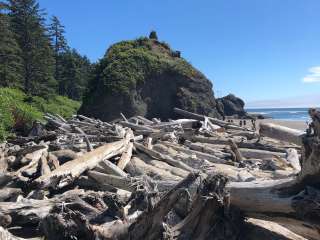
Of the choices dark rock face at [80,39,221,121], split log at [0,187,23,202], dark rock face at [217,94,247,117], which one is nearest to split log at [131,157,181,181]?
split log at [0,187,23,202]

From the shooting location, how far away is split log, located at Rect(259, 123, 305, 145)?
5253 millimetres

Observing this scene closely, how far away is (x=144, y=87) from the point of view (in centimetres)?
2378

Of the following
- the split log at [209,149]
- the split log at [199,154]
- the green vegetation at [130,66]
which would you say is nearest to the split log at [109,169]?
the split log at [199,154]

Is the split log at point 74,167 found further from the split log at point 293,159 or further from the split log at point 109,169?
the split log at point 293,159

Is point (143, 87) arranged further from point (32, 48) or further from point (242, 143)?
point (32, 48)

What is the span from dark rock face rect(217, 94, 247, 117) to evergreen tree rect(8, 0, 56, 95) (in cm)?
2687

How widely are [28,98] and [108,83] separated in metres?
15.4

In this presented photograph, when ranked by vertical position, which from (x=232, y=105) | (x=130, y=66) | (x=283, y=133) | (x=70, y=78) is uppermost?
(x=70, y=78)

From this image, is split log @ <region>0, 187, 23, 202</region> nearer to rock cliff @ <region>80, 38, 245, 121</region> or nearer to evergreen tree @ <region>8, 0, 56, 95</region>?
rock cliff @ <region>80, 38, 245, 121</region>

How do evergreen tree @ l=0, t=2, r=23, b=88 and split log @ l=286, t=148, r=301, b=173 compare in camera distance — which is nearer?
split log @ l=286, t=148, r=301, b=173

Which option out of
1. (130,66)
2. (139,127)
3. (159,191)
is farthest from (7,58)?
(159,191)

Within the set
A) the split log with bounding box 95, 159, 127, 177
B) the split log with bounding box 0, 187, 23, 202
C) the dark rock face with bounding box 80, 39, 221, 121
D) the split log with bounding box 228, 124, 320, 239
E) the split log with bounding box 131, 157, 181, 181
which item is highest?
the dark rock face with bounding box 80, 39, 221, 121

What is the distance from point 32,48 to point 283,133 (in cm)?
4437

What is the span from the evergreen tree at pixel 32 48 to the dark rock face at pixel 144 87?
74.1 feet
